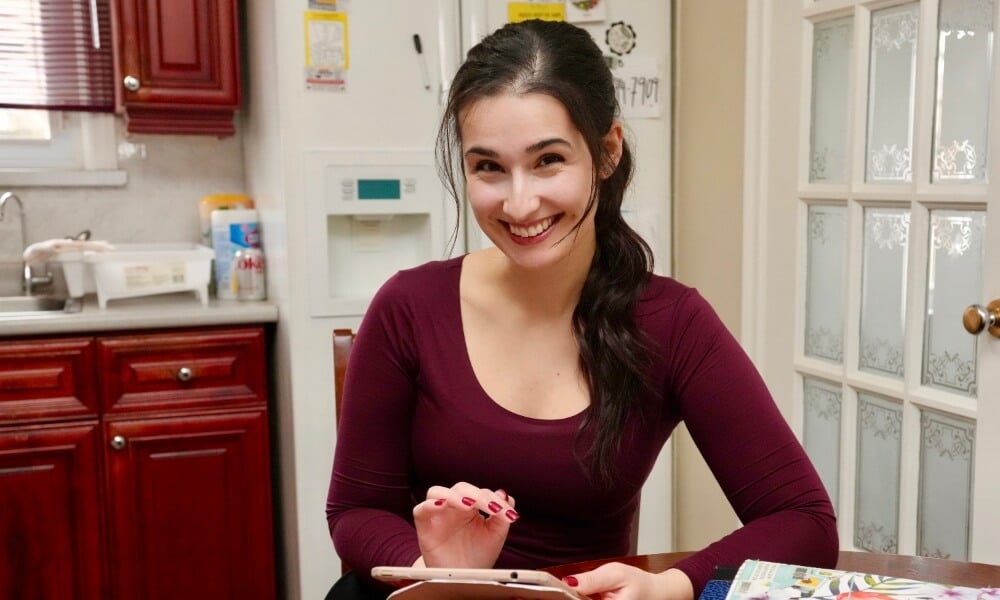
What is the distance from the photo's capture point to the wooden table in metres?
1.00

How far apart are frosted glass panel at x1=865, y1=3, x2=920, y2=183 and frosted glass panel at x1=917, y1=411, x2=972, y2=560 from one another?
456 mm

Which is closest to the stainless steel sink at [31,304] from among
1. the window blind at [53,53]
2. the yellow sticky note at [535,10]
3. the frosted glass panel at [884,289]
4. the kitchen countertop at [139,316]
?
the kitchen countertop at [139,316]

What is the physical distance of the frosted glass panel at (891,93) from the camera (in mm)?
1756

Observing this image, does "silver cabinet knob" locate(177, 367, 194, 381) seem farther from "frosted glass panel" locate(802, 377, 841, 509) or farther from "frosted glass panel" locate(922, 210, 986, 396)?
"frosted glass panel" locate(922, 210, 986, 396)

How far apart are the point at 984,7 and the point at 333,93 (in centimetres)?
130

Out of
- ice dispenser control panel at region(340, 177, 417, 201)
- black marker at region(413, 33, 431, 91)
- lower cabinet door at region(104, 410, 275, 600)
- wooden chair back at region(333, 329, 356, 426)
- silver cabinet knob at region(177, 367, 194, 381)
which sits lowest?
lower cabinet door at region(104, 410, 275, 600)

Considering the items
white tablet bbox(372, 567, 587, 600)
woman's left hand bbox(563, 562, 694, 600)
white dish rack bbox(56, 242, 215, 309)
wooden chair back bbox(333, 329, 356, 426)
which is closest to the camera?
white tablet bbox(372, 567, 587, 600)

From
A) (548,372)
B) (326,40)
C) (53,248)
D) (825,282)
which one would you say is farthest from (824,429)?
(53,248)

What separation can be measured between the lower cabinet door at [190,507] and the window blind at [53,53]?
100cm

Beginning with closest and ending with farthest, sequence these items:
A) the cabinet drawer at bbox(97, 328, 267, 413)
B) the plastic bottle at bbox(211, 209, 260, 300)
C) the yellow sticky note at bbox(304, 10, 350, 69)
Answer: the yellow sticky note at bbox(304, 10, 350, 69) → the cabinet drawer at bbox(97, 328, 267, 413) → the plastic bottle at bbox(211, 209, 260, 300)

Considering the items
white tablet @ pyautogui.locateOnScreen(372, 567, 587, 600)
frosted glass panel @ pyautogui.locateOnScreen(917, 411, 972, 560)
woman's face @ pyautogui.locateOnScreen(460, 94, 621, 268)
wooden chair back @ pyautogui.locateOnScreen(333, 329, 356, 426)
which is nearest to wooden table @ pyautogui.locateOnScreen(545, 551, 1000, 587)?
white tablet @ pyautogui.locateOnScreen(372, 567, 587, 600)

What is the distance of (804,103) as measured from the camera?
6.62 feet

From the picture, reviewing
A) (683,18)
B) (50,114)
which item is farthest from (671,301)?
(50,114)

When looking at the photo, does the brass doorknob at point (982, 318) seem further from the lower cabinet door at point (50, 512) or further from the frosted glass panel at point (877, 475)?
the lower cabinet door at point (50, 512)
